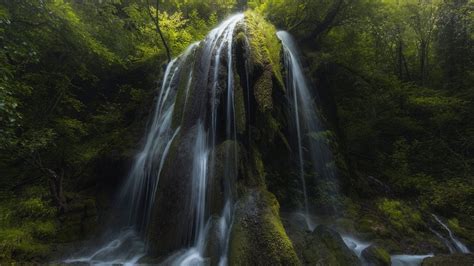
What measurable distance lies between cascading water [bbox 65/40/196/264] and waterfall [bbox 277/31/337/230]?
357cm


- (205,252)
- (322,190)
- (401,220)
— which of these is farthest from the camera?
(322,190)

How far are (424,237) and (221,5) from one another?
13.9 metres

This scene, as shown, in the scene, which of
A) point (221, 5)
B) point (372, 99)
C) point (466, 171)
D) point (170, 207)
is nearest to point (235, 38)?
point (170, 207)

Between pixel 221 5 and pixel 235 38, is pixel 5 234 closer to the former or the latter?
pixel 235 38

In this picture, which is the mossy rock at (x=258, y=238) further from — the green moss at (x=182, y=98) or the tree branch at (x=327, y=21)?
the tree branch at (x=327, y=21)

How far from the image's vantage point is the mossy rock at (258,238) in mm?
4375


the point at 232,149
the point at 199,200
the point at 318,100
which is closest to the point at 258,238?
the point at 199,200

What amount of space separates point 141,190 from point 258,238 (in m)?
4.21

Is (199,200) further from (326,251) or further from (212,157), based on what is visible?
(326,251)

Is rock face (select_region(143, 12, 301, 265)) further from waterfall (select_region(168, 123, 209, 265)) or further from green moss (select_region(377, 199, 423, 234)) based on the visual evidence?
green moss (select_region(377, 199, 423, 234))

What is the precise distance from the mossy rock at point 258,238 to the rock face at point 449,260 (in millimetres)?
2945

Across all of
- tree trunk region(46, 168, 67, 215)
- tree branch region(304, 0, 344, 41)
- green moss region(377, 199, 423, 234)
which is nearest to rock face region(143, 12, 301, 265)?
tree trunk region(46, 168, 67, 215)

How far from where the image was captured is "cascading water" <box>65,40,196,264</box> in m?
6.02

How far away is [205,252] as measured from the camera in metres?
4.88
